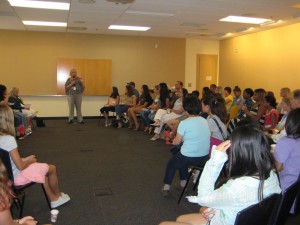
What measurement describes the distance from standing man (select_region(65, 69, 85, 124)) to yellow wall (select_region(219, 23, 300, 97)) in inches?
210

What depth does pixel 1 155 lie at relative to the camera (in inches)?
108

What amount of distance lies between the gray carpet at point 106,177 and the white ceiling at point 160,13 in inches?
115

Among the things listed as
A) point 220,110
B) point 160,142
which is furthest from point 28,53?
point 220,110

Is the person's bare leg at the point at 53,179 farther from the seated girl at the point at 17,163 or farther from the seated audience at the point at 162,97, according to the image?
the seated audience at the point at 162,97

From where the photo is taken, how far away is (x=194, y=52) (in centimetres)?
1184

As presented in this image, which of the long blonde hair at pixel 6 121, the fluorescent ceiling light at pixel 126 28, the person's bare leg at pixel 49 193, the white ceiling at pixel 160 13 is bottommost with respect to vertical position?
the person's bare leg at pixel 49 193

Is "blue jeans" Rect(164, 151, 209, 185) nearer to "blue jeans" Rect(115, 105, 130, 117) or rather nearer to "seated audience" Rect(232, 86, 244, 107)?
"seated audience" Rect(232, 86, 244, 107)

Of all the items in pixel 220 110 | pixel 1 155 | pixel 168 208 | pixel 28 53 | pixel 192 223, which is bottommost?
pixel 168 208

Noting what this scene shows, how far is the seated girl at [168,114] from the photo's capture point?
7.05 meters

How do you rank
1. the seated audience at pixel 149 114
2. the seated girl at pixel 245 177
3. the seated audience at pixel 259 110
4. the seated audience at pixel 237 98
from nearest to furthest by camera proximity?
the seated girl at pixel 245 177
the seated audience at pixel 259 110
the seated audience at pixel 237 98
the seated audience at pixel 149 114

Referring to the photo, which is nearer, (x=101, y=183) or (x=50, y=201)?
(x=50, y=201)

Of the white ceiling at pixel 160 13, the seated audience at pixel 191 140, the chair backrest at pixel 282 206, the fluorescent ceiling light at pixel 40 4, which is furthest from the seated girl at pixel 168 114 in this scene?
the chair backrest at pixel 282 206

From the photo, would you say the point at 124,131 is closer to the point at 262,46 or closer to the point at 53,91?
the point at 53,91

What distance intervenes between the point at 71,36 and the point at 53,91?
196 centimetres
